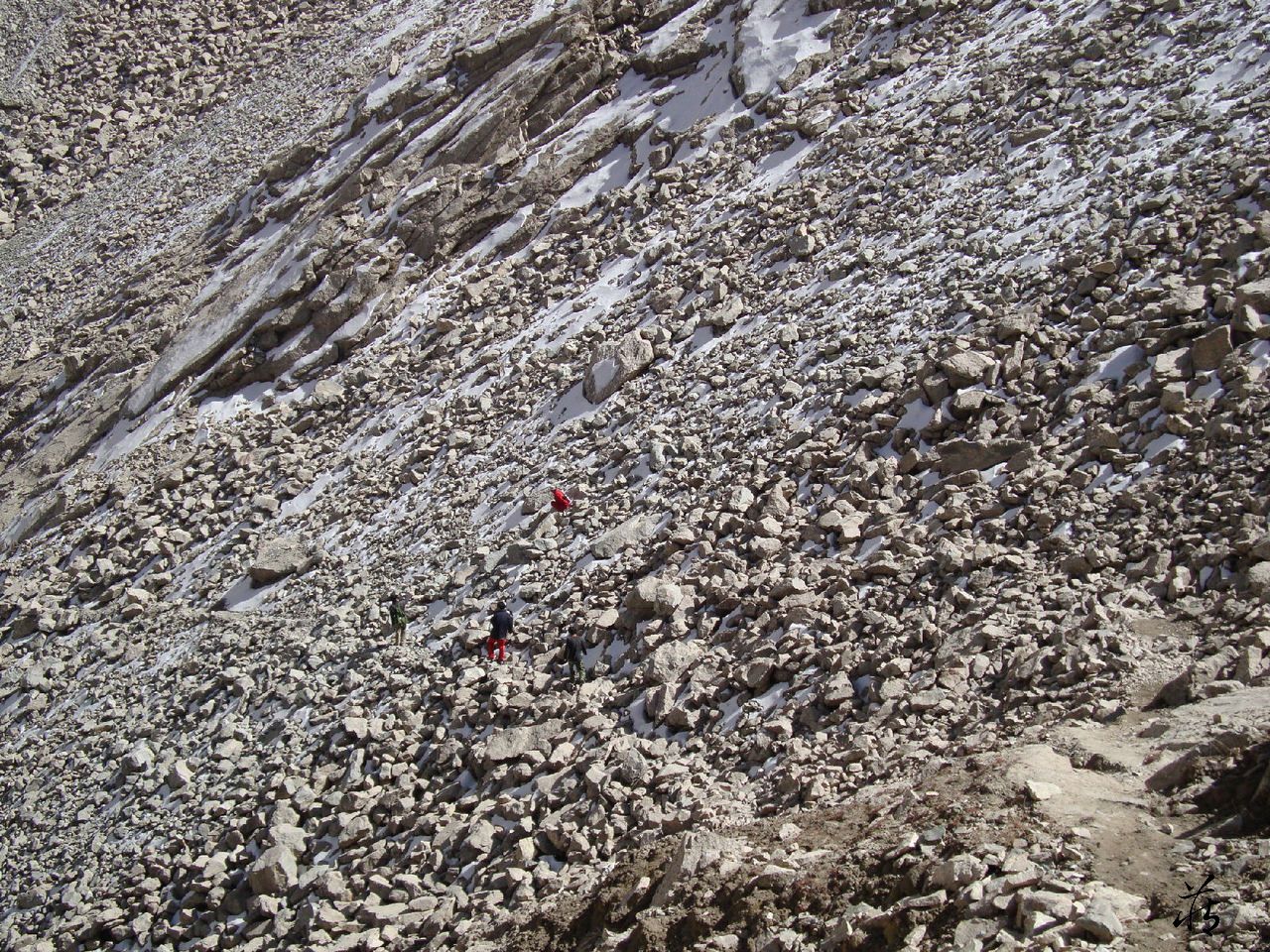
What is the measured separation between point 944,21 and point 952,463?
1160 centimetres

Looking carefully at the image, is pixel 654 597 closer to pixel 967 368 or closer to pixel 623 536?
pixel 623 536

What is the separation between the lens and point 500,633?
11.7m

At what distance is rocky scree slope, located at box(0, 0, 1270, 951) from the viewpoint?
25.3 ft

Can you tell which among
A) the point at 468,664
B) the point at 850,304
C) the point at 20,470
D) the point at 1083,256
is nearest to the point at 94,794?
the point at 468,664

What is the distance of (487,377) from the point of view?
659 inches

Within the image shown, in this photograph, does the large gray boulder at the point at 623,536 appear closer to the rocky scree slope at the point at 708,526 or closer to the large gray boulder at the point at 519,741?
the rocky scree slope at the point at 708,526

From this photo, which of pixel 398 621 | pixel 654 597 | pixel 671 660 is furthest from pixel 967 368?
pixel 398 621

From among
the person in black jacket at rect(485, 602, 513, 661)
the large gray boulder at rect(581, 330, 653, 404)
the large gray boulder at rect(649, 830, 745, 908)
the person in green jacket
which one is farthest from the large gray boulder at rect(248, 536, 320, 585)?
the large gray boulder at rect(649, 830, 745, 908)

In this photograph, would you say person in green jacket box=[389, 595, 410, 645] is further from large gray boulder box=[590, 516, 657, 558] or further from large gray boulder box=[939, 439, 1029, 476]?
large gray boulder box=[939, 439, 1029, 476]

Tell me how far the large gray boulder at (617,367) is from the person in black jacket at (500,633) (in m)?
4.48

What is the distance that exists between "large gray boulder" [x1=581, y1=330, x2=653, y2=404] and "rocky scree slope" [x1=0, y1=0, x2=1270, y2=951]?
76mm

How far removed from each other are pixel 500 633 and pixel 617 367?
514 cm

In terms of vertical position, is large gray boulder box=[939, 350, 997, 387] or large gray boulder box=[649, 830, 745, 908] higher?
large gray boulder box=[939, 350, 997, 387]

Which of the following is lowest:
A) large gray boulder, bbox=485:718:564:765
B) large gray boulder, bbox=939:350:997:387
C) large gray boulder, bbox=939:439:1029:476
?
large gray boulder, bbox=939:439:1029:476
